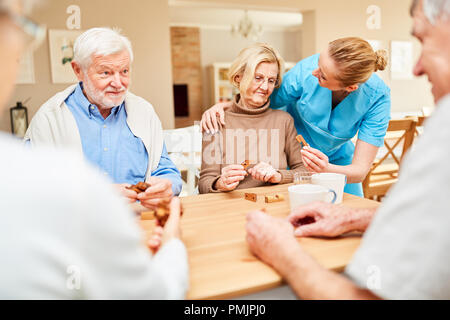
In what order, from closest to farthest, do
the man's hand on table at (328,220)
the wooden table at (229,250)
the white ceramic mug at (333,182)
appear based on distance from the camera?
the wooden table at (229,250) → the man's hand on table at (328,220) → the white ceramic mug at (333,182)

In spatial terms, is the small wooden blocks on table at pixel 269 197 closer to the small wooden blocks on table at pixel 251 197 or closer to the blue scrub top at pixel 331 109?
the small wooden blocks on table at pixel 251 197

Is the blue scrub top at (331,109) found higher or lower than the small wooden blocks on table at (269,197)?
higher

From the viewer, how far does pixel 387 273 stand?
663 millimetres

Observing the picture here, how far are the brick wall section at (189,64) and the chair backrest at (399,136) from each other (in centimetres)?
647

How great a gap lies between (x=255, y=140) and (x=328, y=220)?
40.8 inches

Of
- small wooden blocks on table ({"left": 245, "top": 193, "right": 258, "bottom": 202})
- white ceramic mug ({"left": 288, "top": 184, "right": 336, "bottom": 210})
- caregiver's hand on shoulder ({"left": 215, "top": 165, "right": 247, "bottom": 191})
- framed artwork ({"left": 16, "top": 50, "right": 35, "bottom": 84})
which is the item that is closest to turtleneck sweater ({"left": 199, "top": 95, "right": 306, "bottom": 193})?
caregiver's hand on shoulder ({"left": 215, "top": 165, "right": 247, "bottom": 191})

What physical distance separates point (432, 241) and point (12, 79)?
70 cm

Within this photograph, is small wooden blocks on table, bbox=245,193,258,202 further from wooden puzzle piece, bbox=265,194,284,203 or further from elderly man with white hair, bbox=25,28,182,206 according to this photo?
elderly man with white hair, bbox=25,28,182,206

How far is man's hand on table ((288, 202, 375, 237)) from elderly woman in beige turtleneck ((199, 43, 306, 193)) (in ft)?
2.78

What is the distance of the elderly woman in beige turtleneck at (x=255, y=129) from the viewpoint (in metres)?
1.96

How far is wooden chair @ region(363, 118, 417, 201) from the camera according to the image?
338 cm

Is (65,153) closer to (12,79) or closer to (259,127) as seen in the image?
(12,79)

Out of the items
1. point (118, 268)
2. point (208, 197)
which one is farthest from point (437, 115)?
point (208, 197)

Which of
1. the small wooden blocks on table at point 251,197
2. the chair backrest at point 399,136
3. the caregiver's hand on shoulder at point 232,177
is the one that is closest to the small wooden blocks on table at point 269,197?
the small wooden blocks on table at point 251,197
